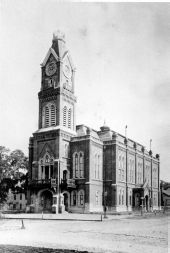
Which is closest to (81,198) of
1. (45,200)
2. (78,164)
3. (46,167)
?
(78,164)

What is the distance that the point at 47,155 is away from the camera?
45.2 meters

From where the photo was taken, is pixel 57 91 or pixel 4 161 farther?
pixel 4 161

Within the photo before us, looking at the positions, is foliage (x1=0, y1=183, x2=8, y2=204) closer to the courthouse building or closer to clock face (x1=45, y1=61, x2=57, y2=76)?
the courthouse building

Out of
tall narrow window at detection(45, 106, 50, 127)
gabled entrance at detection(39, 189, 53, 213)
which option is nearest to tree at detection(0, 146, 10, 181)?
tall narrow window at detection(45, 106, 50, 127)

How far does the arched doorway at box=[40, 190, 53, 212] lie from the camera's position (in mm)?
44531

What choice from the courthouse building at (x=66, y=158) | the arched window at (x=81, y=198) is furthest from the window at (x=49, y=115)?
the arched window at (x=81, y=198)

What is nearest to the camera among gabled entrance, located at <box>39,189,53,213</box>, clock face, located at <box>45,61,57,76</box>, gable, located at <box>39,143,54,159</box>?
gabled entrance, located at <box>39,189,53,213</box>

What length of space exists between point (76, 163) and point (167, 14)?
32.9 meters

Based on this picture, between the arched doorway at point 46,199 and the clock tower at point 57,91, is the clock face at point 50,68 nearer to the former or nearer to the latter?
the clock tower at point 57,91

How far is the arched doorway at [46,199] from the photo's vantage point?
44531mm

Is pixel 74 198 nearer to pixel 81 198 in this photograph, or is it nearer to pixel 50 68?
pixel 81 198

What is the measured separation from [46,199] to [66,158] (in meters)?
5.81

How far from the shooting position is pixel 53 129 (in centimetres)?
4459

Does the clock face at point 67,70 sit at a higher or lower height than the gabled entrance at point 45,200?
higher
